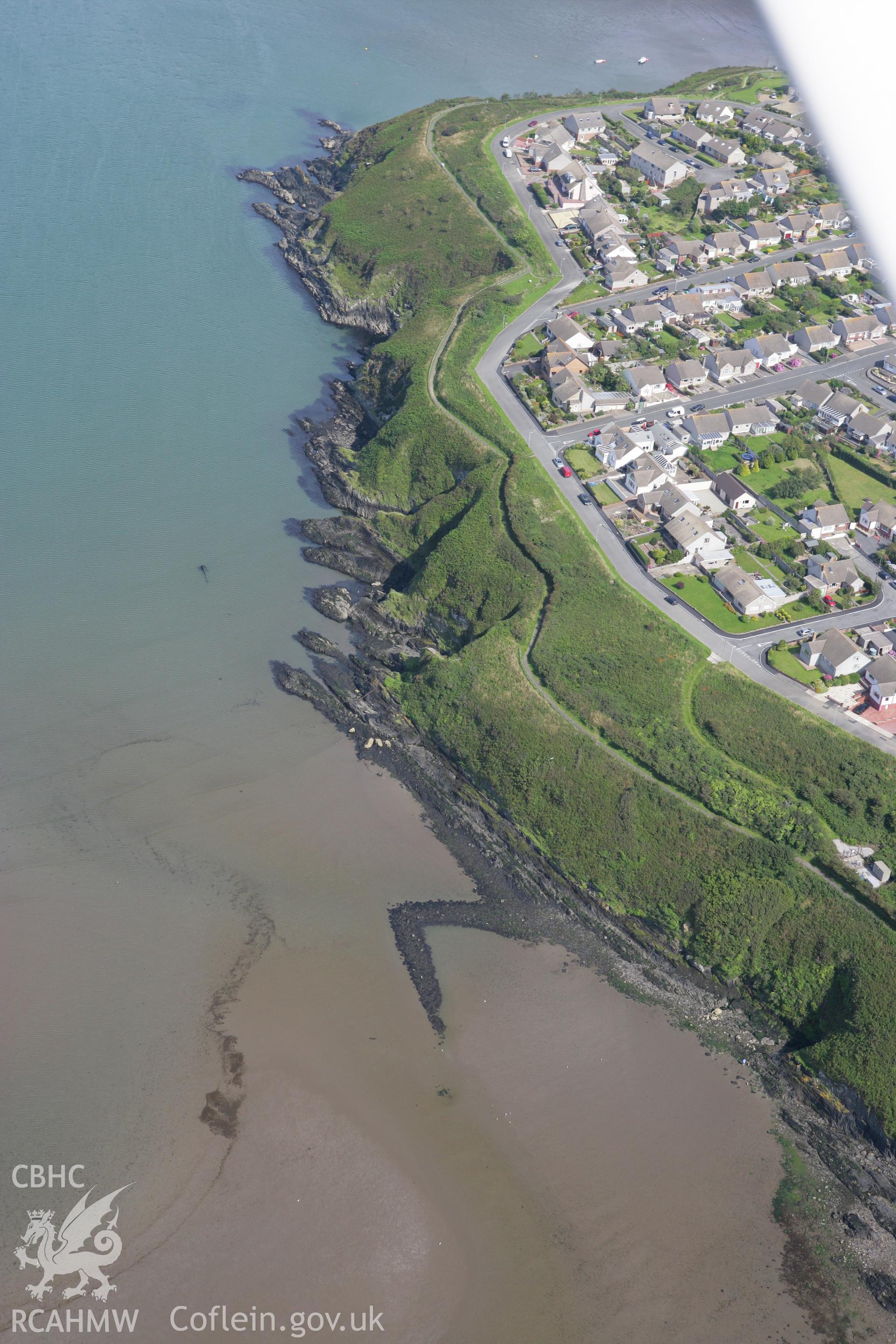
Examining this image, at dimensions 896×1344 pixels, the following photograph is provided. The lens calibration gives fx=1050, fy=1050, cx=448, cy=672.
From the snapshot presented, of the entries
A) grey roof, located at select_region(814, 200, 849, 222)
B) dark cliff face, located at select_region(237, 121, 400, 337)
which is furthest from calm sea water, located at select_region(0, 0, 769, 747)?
grey roof, located at select_region(814, 200, 849, 222)

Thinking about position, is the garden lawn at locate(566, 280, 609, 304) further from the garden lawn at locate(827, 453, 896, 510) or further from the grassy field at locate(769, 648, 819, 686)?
the grassy field at locate(769, 648, 819, 686)

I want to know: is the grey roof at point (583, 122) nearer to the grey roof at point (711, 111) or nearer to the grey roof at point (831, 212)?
the grey roof at point (711, 111)

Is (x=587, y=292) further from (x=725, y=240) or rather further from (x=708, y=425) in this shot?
Result: (x=708, y=425)

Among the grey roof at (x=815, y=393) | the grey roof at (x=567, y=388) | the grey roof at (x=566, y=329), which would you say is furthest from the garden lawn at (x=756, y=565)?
the grey roof at (x=566, y=329)

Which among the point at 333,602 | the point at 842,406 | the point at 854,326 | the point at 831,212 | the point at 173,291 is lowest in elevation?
the point at 333,602

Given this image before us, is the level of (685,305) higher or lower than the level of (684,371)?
higher

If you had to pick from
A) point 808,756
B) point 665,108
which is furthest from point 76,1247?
point 665,108
